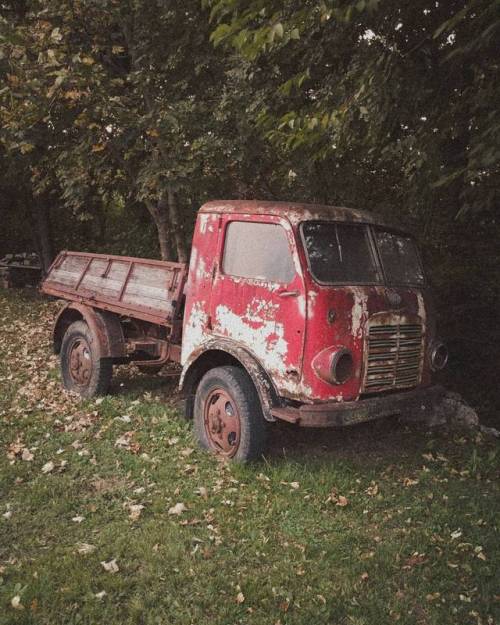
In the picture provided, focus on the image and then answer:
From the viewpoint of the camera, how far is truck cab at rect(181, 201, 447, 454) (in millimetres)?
4348

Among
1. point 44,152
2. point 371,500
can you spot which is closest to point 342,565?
point 371,500

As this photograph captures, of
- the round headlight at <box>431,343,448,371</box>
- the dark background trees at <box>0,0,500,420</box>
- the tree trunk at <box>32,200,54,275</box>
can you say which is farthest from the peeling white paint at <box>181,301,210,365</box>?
the tree trunk at <box>32,200,54,275</box>

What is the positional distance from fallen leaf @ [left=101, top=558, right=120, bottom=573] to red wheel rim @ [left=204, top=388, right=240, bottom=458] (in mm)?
1533

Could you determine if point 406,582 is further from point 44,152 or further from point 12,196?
point 12,196

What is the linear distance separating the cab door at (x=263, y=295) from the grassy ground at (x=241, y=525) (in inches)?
38.9

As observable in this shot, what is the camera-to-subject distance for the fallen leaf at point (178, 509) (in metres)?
4.19

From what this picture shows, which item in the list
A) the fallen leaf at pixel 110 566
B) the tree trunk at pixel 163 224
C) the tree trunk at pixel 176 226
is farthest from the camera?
the tree trunk at pixel 163 224

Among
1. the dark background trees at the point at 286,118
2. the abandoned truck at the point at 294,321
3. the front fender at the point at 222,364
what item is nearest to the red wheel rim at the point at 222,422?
the abandoned truck at the point at 294,321

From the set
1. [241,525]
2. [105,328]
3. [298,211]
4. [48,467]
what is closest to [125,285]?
[105,328]

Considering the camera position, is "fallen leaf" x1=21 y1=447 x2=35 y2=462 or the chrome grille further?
"fallen leaf" x1=21 y1=447 x2=35 y2=462

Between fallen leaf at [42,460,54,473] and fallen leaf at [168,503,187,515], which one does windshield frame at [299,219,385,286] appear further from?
fallen leaf at [42,460,54,473]

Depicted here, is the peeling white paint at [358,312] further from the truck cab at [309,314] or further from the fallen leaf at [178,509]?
the fallen leaf at [178,509]

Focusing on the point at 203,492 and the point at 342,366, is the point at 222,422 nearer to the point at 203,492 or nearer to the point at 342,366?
the point at 203,492

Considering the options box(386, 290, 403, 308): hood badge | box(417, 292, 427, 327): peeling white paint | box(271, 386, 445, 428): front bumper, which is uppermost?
box(386, 290, 403, 308): hood badge
